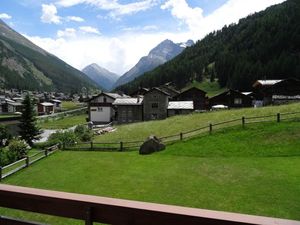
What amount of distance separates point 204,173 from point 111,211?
1937 cm

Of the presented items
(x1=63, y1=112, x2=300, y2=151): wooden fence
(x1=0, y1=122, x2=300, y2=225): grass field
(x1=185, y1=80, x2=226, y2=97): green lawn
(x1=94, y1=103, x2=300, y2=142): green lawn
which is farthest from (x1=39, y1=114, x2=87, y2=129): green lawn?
(x1=185, y1=80, x2=226, y2=97): green lawn

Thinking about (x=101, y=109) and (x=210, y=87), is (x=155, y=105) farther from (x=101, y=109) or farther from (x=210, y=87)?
(x=210, y=87)

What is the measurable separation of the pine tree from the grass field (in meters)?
19.1

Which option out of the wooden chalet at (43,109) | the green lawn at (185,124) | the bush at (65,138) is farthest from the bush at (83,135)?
the wooden chalet at (43,109)

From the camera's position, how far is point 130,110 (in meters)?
70.4

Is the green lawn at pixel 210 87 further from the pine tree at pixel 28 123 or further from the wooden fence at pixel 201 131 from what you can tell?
the wooden fence at pixel 201 131

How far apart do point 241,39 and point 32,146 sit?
13772cm

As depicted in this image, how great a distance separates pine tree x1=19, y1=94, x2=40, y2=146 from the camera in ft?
170

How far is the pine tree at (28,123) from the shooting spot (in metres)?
51.9

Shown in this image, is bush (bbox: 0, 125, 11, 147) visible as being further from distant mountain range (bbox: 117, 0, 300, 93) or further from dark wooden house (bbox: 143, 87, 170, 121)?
distant mountain range (bbox: 117, 0, 300, 93)

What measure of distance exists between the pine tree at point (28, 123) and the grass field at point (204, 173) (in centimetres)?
1906

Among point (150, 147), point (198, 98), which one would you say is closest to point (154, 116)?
point (198, 98)

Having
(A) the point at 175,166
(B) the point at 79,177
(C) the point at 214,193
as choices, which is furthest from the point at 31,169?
(C) the point at 214,193

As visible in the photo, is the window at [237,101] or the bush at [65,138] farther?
the window at [237,101]
